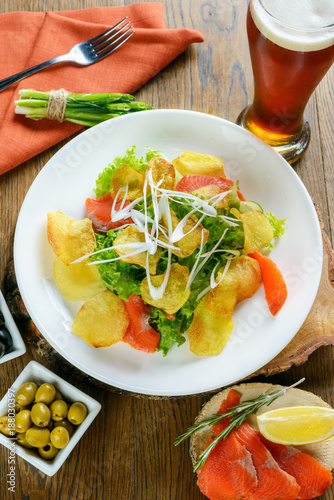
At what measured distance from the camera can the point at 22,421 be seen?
208cm

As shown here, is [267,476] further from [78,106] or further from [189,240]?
[78,106]

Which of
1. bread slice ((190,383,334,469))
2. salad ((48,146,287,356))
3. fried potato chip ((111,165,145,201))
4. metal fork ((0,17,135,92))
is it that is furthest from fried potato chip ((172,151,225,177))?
bread slice ((190,383,334,469))

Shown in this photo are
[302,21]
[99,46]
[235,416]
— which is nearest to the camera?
[302,21]

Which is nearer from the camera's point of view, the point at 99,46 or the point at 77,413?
the point at 77,413

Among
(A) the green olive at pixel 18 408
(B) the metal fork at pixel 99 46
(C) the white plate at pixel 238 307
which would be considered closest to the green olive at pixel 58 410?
(A) the green olive at pixel 18 408

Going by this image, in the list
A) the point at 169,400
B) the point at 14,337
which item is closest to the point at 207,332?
the point at 169,400

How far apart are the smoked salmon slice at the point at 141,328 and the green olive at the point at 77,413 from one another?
14.0 inches

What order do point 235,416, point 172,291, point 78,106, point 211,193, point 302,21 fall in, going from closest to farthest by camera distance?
point 302,21 < point 172,291 < point 211,193 < point 235,416 < point 78,106

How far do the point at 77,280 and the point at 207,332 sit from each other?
0.57m

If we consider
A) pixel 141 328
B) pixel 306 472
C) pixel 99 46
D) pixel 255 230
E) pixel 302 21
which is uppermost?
pixel 302 21

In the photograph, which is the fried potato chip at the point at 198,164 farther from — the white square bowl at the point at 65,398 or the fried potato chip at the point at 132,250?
the white square bowl at the point at 65,398

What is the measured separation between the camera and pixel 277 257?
2.20 m

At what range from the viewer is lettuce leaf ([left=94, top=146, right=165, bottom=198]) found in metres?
2.20

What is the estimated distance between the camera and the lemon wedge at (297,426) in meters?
2.09
